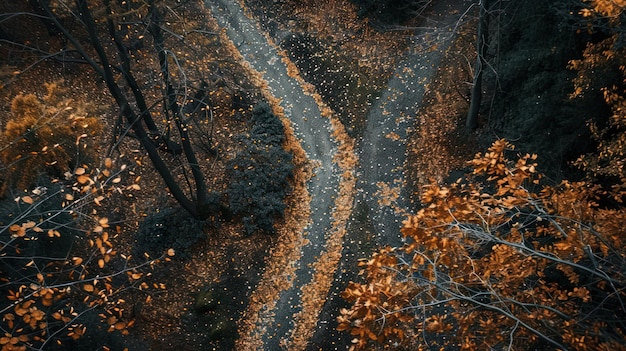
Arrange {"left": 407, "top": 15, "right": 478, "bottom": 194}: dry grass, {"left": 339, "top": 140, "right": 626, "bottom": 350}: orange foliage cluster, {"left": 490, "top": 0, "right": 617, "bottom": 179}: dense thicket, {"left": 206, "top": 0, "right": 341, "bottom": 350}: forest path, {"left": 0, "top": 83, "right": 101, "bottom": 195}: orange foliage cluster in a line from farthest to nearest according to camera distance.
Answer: {"left": 407, "top": 15, "right": 478, "bottom": 194}: dry grass
{"left": 206, "top": 0, "right": 341, "bottom": 350}: forest path
{"left": 490, "top": 0, "right": 617, "bottom": 179}: dense thicket
{"left": 0, "top": 83, "right": 101, "bottom": 195}: orange foliage cluster
{"left": 339, "top": 140, "right": 626, "bottom": 350}: orange foliage cluster

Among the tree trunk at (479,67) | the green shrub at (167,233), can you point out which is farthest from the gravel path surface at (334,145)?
the green shrub at (167,233)

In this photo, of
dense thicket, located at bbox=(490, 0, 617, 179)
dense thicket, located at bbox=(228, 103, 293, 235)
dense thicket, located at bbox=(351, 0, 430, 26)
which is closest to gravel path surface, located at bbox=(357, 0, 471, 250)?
dense thicket, located at bbox=(351, 0, 430, 26)

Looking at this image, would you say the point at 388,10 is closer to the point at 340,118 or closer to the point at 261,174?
the point at 340,118

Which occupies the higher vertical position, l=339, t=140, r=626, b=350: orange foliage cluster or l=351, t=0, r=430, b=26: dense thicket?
l=351, t=0, r=430, b=26: dense thicket

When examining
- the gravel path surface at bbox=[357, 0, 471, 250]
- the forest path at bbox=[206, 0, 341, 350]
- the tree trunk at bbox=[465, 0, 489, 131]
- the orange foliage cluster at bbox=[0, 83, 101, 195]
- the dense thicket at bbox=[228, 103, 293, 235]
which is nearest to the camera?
the orange foliage cluster at bbox=[0, 83, 101, 195]

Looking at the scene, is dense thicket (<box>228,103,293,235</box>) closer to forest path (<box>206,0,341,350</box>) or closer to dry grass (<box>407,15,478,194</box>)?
forest path (<box>206,0,341,350</box>)

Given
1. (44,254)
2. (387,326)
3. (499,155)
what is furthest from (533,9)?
(44,254)

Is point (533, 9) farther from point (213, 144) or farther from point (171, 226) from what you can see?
point (171, 226)
